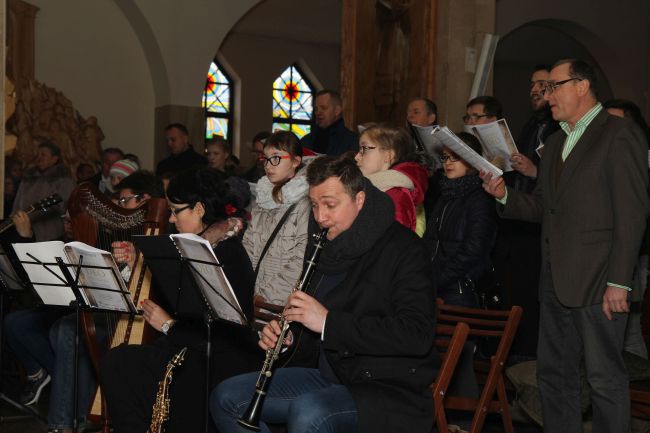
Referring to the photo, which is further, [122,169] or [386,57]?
[386,57]

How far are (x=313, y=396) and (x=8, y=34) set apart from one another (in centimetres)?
943

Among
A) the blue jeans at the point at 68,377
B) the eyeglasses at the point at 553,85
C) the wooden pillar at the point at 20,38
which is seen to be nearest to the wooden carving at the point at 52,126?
the wooden pillar at the point at 20,38

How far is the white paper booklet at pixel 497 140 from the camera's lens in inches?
197

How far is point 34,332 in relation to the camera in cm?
609

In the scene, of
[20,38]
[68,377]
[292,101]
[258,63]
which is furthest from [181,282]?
[292,101]

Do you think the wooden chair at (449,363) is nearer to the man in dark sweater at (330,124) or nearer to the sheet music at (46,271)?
the sheet music at (46,271)

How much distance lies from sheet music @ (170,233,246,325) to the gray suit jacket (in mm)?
1507

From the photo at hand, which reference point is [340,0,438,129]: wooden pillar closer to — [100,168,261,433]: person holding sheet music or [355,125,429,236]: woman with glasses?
[355,125,429,236]: woman with glasses

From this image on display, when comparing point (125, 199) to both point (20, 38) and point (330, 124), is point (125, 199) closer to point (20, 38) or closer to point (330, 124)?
point (330, 124)

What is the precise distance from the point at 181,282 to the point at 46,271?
0.91 m

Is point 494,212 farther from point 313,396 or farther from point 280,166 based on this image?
point 313,396

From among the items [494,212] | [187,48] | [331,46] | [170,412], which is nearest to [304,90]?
[331,46]

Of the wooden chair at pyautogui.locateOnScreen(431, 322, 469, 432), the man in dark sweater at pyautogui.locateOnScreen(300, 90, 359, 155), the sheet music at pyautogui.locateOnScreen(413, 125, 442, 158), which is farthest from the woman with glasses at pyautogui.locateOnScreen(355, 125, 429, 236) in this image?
the man in dark sweater at pyautogui.locateOnScreen(300, 90, 359, 155)

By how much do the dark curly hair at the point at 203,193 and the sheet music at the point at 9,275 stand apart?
1.14 meters
